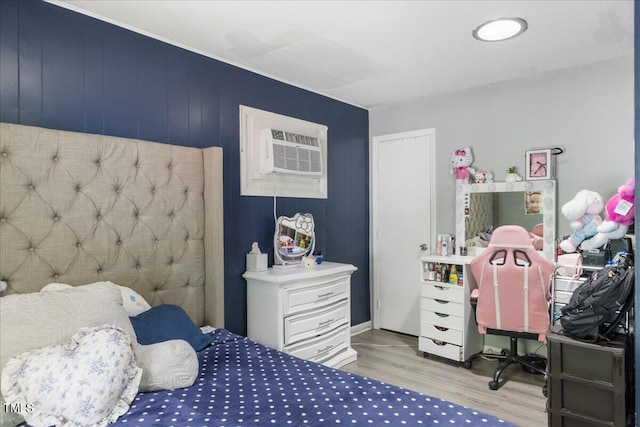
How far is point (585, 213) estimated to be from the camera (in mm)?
2764

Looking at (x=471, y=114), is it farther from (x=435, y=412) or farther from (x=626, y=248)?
(x=435, y=412)

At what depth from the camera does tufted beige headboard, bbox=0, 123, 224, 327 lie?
6.13ft

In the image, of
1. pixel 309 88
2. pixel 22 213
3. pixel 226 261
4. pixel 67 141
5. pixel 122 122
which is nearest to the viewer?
pixel 22 213

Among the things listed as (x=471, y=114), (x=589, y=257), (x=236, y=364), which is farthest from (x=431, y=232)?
(x=236, y=364)

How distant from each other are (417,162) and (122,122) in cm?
271

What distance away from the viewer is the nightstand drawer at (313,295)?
2.78m

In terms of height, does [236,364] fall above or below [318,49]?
below

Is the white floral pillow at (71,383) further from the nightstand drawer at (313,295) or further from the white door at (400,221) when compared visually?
the white door at (400,221)

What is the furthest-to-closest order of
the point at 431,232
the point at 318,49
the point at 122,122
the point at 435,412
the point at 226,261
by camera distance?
the point at 431,232 < the point at 226,261 < the point at 318,49 < the point at 122,122 < the point at 435,412

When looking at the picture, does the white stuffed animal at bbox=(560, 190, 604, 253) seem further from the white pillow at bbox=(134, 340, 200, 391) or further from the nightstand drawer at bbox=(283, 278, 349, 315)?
the white pillow at bbox=(134, 340, 200, 391)

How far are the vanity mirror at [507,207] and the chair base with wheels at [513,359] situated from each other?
2.34ft

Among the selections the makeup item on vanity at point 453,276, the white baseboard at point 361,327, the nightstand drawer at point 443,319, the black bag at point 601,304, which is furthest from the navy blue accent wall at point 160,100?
the black bag at point 601,304

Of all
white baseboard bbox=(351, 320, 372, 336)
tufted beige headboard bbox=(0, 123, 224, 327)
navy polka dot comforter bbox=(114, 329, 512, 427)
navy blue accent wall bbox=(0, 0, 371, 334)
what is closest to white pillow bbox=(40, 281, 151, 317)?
tufted beige headboard bbox=(0, 123, 224, 327)

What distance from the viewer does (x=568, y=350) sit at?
2123 mm
